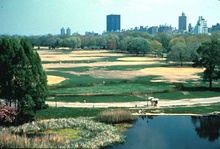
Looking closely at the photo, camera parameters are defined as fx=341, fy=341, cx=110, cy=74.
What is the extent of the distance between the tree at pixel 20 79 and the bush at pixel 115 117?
738cm

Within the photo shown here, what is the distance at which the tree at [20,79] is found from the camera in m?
37.6

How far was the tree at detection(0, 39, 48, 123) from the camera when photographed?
37625 millimetres

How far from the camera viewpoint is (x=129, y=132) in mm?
36438

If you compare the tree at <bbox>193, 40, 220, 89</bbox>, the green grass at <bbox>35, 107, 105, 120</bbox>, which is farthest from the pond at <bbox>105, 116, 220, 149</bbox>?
the tree at <bbox>193, 40, 220, 89</bbox>

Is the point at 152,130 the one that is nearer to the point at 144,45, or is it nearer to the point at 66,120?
the point at 66,120

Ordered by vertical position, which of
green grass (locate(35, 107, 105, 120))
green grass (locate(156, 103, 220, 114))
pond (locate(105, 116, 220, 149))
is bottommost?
pond (locate(105, 116, 220, 149))

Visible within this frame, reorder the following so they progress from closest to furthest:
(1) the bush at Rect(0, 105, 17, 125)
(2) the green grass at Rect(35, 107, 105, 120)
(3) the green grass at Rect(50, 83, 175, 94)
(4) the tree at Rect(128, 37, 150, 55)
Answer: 1. (1) the bush at Rect(0, 105, 17, 125)
2. (2) the green grass at Rect(35, 107, 105, 120)
3. (3) the green grass at Rect(50, 83, 175, 94)
4. (4) the tree at Rect(128, 37, 150, 55)

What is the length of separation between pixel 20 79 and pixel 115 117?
11775 mm

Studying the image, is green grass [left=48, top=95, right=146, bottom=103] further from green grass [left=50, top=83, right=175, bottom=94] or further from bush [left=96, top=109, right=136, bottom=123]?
bush [left=96, top=109, right=136, bottom=123]

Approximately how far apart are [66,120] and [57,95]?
1795 centimetres

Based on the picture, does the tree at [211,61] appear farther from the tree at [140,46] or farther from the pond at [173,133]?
the tree at [140,46]

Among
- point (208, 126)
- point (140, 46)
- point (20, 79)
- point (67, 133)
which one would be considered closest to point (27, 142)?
point (67, 133)

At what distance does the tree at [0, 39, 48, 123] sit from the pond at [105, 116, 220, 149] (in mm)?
11126

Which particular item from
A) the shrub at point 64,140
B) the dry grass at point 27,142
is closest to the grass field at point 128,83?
the shrub at point 64,140
